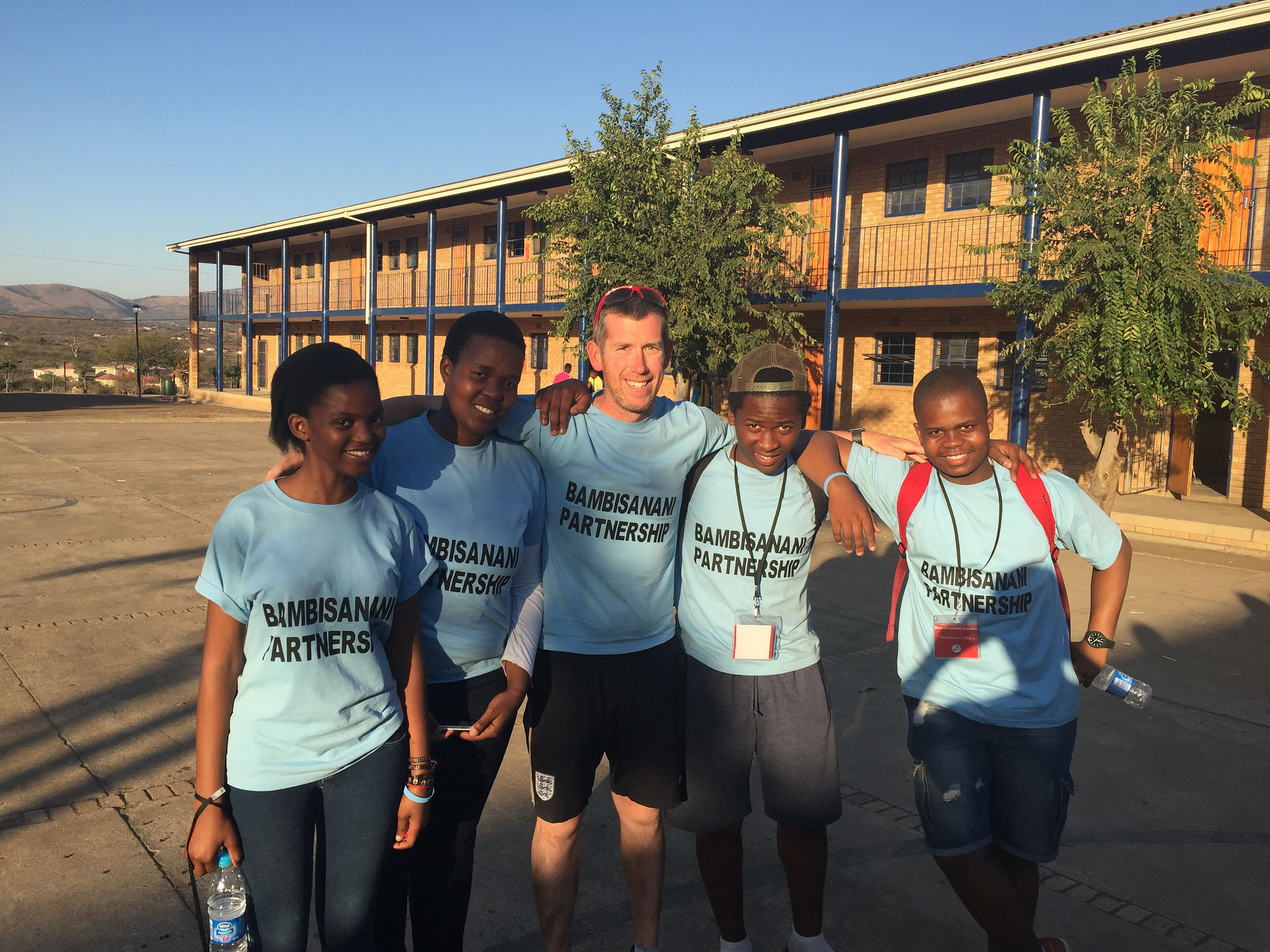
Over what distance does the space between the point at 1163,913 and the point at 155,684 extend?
4.89m

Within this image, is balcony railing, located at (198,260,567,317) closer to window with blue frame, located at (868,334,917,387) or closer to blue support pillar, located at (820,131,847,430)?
blue support pillar, located at (820,131,847,430)

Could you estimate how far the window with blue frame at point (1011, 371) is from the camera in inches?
575

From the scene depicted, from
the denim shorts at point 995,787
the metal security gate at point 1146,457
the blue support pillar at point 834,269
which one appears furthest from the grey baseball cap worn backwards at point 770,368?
the metal security gate at point 1146,457

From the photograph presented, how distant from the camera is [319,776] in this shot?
1971 mm

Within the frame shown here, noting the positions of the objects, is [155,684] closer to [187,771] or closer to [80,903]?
[187,771]

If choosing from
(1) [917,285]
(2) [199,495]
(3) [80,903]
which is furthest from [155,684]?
(1) [917,285]

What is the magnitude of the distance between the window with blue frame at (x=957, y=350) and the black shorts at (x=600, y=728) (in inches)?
563

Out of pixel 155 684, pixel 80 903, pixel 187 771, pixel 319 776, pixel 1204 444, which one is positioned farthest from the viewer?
pixel 1204 444

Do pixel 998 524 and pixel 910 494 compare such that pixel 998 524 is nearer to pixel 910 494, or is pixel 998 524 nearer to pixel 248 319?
pixel 910 494

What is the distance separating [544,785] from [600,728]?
0.73 feet

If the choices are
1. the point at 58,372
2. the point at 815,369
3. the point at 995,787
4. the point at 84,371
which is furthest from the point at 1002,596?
the point at 58,372

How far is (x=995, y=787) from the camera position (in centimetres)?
244

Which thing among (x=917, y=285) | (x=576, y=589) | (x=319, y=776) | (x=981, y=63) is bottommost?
(x=319, y=776)

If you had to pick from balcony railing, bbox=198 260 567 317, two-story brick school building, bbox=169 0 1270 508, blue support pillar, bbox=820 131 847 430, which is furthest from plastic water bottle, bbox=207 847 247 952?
balcony railing, bbox=198 260 567 317
